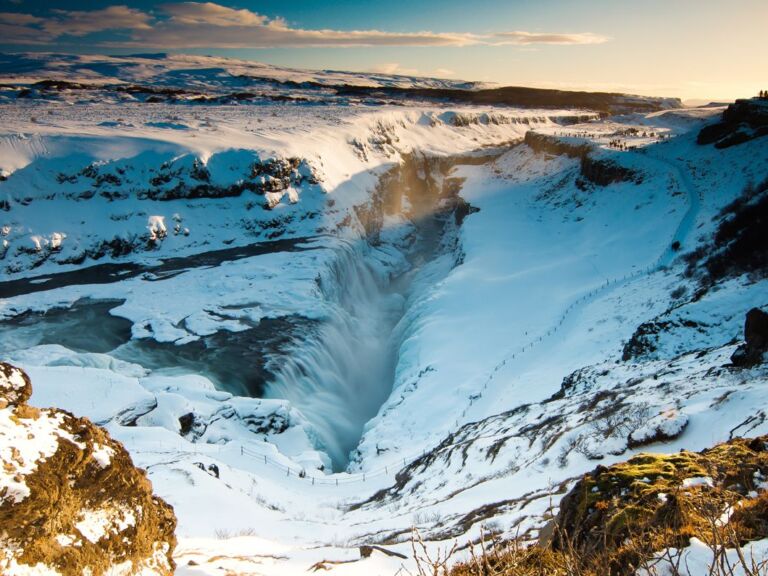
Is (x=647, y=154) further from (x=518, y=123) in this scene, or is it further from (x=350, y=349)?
(x=518, y=123)

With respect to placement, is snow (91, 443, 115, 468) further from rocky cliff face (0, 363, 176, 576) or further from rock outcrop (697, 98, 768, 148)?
rock outcrop (697, 98, 768, 148)

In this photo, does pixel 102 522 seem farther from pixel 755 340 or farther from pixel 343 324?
pixel 343 324

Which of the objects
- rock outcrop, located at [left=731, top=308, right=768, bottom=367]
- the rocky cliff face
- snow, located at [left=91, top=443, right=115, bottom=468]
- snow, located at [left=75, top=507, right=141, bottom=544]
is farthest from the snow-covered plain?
snow, located at [left=91, top=443, right=115, bottom=468]

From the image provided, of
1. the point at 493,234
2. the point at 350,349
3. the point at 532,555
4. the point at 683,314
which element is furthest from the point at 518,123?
the point at 532,555

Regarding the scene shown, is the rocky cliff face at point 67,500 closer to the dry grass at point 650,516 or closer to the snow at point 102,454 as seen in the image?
the snow at point 102,454

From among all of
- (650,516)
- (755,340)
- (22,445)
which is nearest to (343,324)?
(755,340)

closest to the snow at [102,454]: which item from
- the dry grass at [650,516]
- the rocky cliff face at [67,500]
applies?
the rocky cliff face at [67,500]
